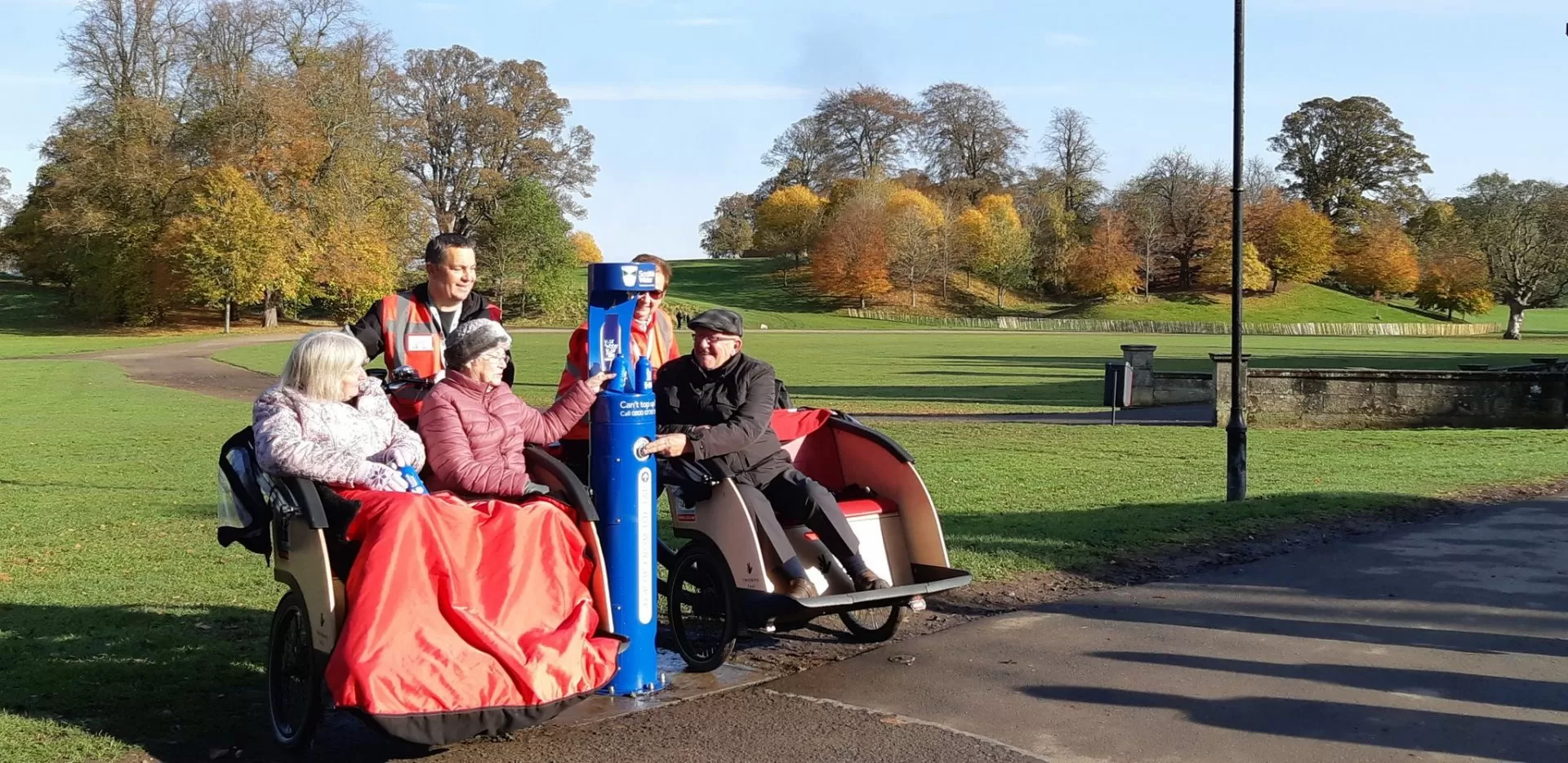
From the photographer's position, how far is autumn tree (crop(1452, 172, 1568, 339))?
8312 cm

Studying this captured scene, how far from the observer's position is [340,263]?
66.4m

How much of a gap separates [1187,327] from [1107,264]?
49.2 feet

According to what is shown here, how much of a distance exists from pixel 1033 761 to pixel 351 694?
249cm

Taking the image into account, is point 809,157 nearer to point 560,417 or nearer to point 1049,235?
point 1049,235

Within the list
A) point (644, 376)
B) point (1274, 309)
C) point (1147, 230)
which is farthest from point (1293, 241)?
point (644, 376)

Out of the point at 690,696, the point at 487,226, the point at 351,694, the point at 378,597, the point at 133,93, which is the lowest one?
the point at 690,696

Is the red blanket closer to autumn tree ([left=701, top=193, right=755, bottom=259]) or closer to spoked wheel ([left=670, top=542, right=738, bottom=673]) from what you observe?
spoked wheel ([left=670, top=542, right=738, bottom=673])

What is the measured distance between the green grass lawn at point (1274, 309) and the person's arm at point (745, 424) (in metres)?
97.4

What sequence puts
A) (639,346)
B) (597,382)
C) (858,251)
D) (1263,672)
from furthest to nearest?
(858,251) → (639,346) → (1263,672) → (597,382)

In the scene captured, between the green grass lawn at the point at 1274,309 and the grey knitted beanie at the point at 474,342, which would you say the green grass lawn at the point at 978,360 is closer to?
the green grass lawn at the point at 1274,309

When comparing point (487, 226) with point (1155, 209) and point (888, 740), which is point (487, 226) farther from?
point (888, 740)

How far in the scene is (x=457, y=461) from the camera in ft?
18.3

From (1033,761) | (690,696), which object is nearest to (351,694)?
(690,696)

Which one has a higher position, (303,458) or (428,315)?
(428,315)
